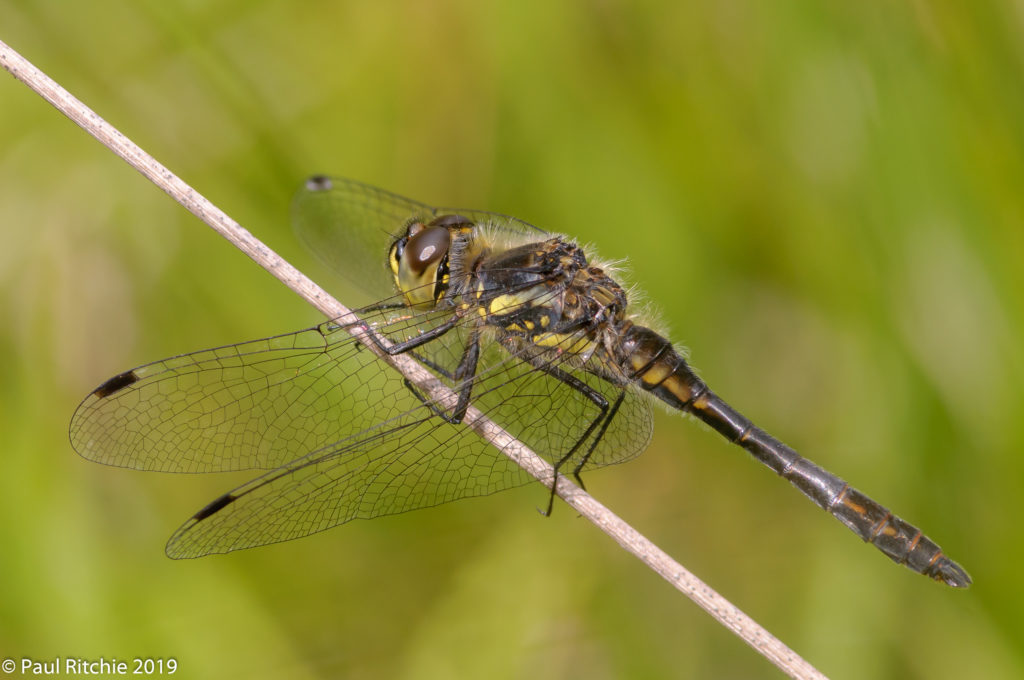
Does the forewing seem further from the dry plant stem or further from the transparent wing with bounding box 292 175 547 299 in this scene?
the transparent wing with bounding box 292 175 547 299

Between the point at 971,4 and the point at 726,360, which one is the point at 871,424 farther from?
the point at 971,4

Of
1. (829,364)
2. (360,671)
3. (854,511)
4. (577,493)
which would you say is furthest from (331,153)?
(854,511)

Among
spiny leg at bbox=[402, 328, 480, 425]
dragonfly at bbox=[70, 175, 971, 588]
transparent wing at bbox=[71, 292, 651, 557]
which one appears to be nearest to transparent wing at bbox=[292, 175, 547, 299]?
dragonfly at bbox=[70, 175, 971, 588]

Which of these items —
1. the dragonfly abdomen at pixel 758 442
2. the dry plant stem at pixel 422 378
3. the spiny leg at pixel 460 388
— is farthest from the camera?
the dragonfly abdomen at pixel 758 442

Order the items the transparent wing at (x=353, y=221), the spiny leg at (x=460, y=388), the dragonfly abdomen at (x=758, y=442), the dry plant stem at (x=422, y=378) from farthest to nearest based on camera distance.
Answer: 1. the transparent wing at (x=353, y=221)
2. the dragonfly abdomen at (x=758, y=442)
3. the spiny leg at (x=460, y=388)
4. the dry plant stem at (x=422, y=378)

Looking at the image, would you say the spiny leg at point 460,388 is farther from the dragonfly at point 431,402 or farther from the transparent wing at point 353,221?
the transparent wing at point 353,221

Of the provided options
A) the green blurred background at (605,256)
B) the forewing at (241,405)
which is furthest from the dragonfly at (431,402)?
the green blurred background at (605,256)

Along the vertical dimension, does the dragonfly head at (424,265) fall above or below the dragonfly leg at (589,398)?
above

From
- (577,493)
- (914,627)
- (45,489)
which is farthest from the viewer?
(914,627)
